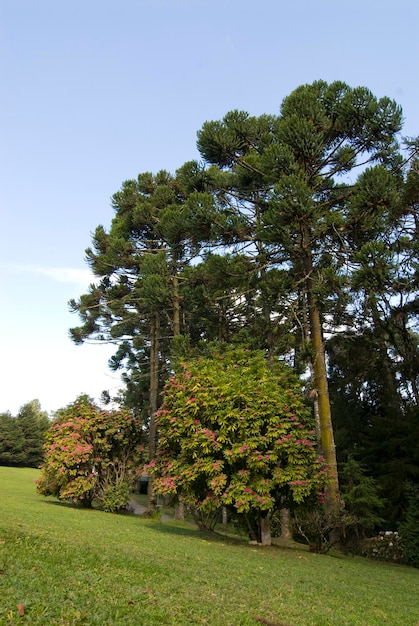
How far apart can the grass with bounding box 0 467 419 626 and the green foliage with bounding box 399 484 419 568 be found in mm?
4762

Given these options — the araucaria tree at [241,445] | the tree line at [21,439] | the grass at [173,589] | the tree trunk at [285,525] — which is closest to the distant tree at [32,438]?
the tree line at [21,439]

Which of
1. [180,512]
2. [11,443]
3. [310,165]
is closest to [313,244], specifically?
[310,165]

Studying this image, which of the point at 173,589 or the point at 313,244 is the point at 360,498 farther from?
the point at 173,589

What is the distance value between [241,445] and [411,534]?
624cm

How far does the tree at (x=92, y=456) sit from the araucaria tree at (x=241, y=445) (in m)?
5.51

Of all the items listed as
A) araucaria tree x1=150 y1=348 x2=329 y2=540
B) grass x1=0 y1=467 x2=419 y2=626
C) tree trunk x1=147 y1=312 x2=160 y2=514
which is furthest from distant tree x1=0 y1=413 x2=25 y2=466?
grass x1=0 y1=467 x2=419 y2=626

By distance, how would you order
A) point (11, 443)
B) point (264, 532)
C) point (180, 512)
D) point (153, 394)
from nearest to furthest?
point (264, 532) → point (180, 512) → point (153, 394) → point (11, 443)

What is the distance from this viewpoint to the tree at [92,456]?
15.1m

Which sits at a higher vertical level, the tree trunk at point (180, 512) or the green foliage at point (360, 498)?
the green foliage at point (360, 498)

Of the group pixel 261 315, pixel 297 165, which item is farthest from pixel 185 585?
pixel 261 315

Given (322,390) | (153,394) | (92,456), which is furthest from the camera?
(153,394)

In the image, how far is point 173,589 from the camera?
173 inches

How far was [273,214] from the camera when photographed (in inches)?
472

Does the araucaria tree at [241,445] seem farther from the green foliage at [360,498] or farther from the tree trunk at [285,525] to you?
the tree trunk at [285,525]
